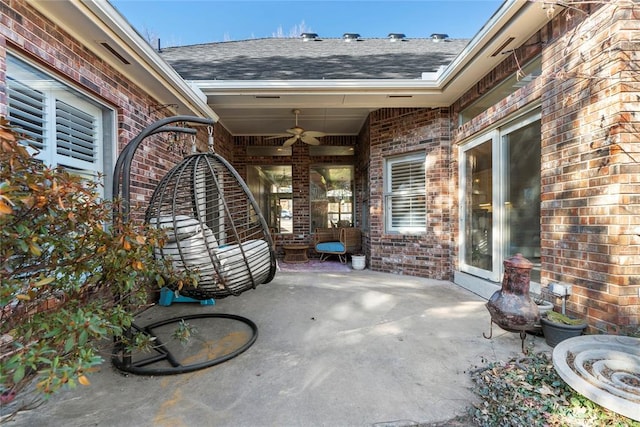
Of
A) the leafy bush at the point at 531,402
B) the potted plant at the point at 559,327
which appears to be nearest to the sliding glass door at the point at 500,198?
the potted plant at the point at 559,327

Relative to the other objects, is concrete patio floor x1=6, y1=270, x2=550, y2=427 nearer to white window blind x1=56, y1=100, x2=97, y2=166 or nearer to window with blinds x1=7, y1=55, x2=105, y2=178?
window with blinds x1=7, y1=55, x2=105, y2=178

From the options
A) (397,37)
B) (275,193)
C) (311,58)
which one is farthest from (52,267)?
(397,37)

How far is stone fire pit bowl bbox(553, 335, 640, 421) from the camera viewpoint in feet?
4.42

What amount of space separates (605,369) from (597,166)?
4.82 ft

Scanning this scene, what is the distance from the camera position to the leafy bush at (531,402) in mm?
1477

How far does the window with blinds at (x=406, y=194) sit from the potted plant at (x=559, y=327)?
2.62 m

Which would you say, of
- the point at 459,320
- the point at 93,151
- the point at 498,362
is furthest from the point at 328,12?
the point at 498,362

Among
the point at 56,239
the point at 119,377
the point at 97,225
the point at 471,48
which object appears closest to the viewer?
the point at 56,239

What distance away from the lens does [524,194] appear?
319cm

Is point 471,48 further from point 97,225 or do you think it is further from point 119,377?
point 119,377

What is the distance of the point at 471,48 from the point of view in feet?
10.4

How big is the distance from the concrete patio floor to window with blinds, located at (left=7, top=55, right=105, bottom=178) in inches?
60.7

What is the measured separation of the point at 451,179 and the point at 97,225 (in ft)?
14.8

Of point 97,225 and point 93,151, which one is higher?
point 93,151
